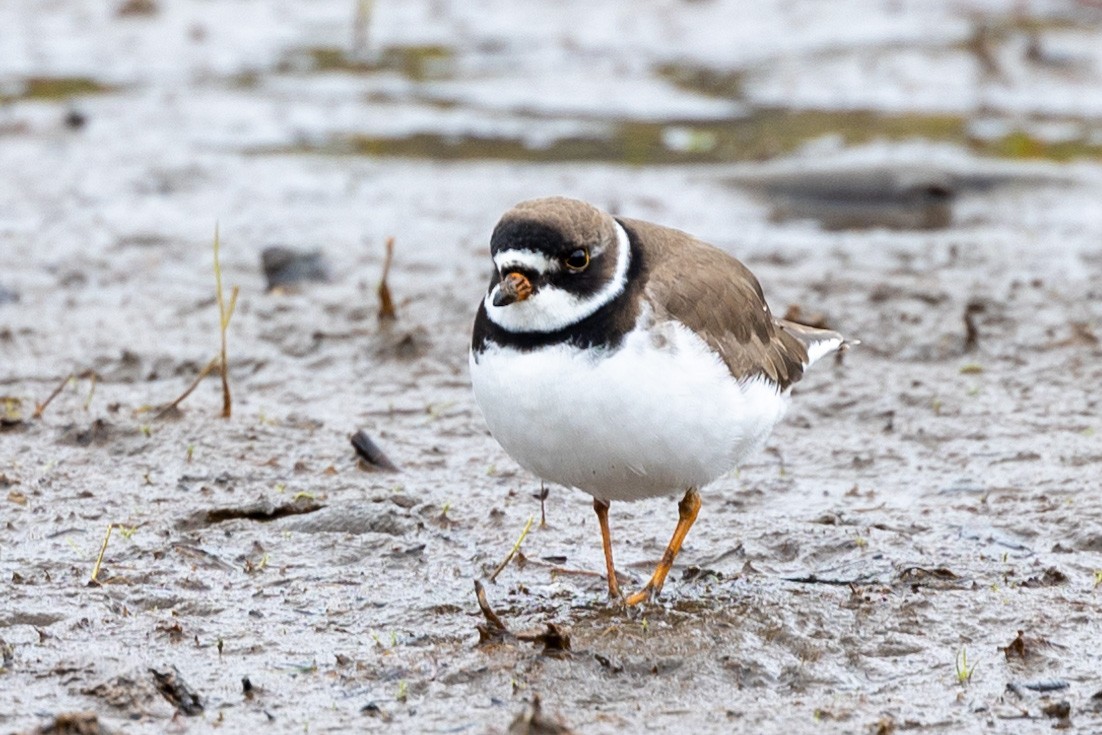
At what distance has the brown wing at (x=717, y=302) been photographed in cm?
496

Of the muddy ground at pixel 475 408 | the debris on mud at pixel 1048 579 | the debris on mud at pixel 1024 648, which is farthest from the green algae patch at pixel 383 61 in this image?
the debris on mud at pixel 1024 648

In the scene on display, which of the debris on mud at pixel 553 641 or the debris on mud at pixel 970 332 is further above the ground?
the debris on mud at pixel 553 641

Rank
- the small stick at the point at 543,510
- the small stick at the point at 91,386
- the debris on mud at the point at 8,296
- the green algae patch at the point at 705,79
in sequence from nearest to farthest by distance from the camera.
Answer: the small stick at the point at 543,510, the small stick at the point at 91,386, the debris on mud at the point at 8,296, the green algae patch at the point at 705,79

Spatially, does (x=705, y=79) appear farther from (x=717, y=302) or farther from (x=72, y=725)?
(x=72, y=725)

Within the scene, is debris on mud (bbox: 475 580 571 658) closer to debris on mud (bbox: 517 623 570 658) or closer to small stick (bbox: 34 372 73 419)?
debris on mud (bbox: 517 623 570 658)

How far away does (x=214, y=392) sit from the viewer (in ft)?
23.6

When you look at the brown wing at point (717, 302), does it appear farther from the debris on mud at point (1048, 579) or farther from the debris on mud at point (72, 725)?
the debris on mud at point (72, 725)

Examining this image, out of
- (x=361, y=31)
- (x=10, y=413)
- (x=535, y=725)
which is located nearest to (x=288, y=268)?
(x=10, y=413)

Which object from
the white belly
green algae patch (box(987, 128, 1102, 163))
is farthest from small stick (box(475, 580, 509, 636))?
green algae patch (box(987, 128, 1102, 163))

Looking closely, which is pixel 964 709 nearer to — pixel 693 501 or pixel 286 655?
pixel 693 501

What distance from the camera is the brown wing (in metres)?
4.96

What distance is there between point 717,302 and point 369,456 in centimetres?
169

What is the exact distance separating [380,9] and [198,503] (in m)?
11.5

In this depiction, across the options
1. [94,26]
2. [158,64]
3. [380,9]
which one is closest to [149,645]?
[158,64]
